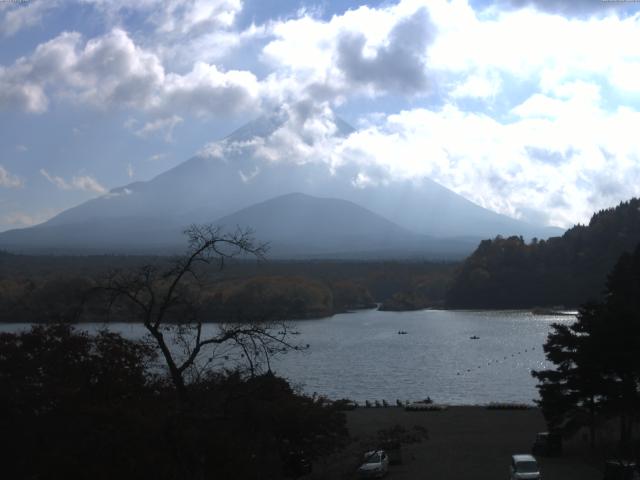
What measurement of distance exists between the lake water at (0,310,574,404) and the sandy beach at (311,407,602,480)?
310 cm

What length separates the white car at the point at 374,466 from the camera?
13.0 m

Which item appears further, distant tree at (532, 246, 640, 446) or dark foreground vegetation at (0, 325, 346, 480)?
distant tree at (532, 246, 640, 446)

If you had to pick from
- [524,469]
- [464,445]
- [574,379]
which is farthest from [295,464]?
[464,445]

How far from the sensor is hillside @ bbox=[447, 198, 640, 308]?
66312 mm

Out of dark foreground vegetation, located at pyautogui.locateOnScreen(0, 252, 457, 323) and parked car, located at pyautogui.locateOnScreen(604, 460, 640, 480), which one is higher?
dark foreground vegetation, located at pyautogui.locateOnScreen(0, 252, 457, 323)

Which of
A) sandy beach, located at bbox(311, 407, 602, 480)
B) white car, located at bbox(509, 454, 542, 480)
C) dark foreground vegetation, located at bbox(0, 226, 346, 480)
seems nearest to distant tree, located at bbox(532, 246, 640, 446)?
sandy beach, located at bbox(311, 407, 602, 480)

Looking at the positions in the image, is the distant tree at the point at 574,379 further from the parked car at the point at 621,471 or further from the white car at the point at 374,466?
the white car at the point at 374,466

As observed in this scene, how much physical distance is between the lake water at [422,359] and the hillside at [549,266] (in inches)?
241

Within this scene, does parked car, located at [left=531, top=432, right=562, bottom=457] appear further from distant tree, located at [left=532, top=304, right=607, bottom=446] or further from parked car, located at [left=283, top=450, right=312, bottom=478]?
parked car, located at [left=283, top=450, right=312, bottom=478]

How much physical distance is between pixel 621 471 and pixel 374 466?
3.91 metres

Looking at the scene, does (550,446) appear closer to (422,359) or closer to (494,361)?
(494,361)

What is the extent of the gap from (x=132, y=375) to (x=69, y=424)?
1039mm

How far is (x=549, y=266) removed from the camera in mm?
72438

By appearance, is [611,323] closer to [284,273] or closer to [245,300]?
[245,300]
